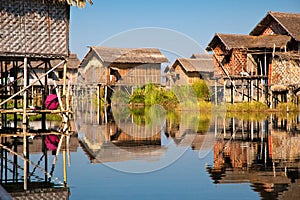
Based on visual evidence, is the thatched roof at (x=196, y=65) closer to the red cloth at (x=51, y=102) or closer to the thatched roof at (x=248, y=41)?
the thatched roof at (x=248, y=41)

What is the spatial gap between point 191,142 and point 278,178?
637 cm

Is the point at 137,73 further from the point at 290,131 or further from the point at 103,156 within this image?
the point at 103,156

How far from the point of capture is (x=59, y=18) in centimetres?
1638

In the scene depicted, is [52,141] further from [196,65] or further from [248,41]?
[196,65]

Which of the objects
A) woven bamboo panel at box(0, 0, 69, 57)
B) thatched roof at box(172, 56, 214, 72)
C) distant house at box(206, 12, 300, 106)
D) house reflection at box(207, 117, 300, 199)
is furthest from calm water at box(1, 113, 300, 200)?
thatched roof at box(172, 56, 214, 72)

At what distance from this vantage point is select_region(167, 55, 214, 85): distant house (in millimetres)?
49784

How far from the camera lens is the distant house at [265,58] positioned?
31.9 metres

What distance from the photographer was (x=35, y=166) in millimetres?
9734

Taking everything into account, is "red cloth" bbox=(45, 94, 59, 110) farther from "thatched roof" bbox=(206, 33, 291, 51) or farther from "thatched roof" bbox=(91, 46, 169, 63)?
"thatched roof" bbox=(91, 46, 169, 63)

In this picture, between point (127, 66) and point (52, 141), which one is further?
point (127, 66)

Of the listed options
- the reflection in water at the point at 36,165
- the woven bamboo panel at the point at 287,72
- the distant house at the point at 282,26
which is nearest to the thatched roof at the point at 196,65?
the distant house at the point at 282,26

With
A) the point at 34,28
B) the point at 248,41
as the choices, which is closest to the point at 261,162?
the point at 34,28

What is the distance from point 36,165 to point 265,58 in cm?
2425

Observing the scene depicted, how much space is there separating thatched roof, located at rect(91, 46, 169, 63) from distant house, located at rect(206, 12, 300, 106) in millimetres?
9808
